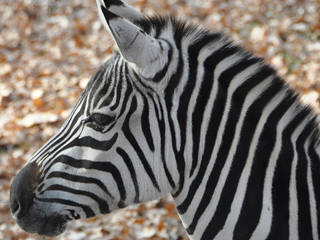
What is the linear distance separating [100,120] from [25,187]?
0.49 m

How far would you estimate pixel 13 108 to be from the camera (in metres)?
7.32

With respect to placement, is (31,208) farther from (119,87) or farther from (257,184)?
(257,184)

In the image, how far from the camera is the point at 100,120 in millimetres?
2527

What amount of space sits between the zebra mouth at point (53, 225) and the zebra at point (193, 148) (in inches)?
1.5

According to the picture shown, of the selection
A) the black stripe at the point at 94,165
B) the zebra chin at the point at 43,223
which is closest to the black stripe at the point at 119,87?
the black stripe at the point at 94,165

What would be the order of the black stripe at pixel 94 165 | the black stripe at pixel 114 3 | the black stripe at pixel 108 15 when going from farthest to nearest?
the black stripe at pixel 114 3 → the black stripe at pixel 94 165 → the black stripe at pixel 108 15

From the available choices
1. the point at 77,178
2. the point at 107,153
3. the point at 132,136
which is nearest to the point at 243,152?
the point at 132,136

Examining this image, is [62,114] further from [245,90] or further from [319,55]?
[245,90]

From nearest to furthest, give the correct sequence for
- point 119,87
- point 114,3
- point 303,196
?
point 303,196
point 119,87
point 114,3

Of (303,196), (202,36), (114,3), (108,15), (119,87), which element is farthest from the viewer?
(114,3)

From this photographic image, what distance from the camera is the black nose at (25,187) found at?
103 inches

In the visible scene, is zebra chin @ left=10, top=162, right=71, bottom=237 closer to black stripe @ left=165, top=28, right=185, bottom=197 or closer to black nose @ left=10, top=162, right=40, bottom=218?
black nose @ left=10, top=162, right=40, bottom=218

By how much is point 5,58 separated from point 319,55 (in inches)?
184

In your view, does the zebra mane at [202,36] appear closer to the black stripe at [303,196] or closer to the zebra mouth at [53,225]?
the black stripe at [303,196]
